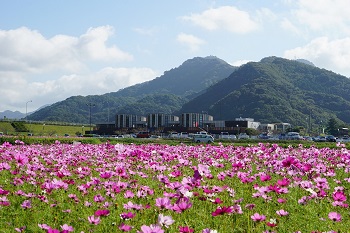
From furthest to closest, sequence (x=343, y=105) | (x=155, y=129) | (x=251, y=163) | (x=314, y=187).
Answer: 1. (x=343, y=105)
2. (x=155, y=129)
3. (x=251, y=163)
4. (x=314, y=187)

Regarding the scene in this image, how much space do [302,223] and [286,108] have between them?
555 ft

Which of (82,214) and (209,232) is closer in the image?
(209,232)

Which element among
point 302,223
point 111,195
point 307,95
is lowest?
point 302,223

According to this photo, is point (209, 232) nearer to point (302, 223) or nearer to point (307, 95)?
point (302, 223)

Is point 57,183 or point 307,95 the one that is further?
point 307,95

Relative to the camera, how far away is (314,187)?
498 centimetres

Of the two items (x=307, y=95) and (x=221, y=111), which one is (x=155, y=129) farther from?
(x=307, y=95)

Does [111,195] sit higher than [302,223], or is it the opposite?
[111,195]

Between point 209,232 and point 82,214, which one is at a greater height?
point 209,232

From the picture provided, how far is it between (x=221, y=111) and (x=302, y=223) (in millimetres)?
191902

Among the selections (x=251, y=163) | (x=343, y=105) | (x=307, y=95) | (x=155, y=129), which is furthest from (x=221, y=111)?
(x=251, y=163)

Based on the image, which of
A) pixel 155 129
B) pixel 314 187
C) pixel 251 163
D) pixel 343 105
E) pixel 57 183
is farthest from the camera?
pixel 343 105

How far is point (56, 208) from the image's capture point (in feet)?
16.9

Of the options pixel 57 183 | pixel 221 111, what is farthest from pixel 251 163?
pixel 221 111
